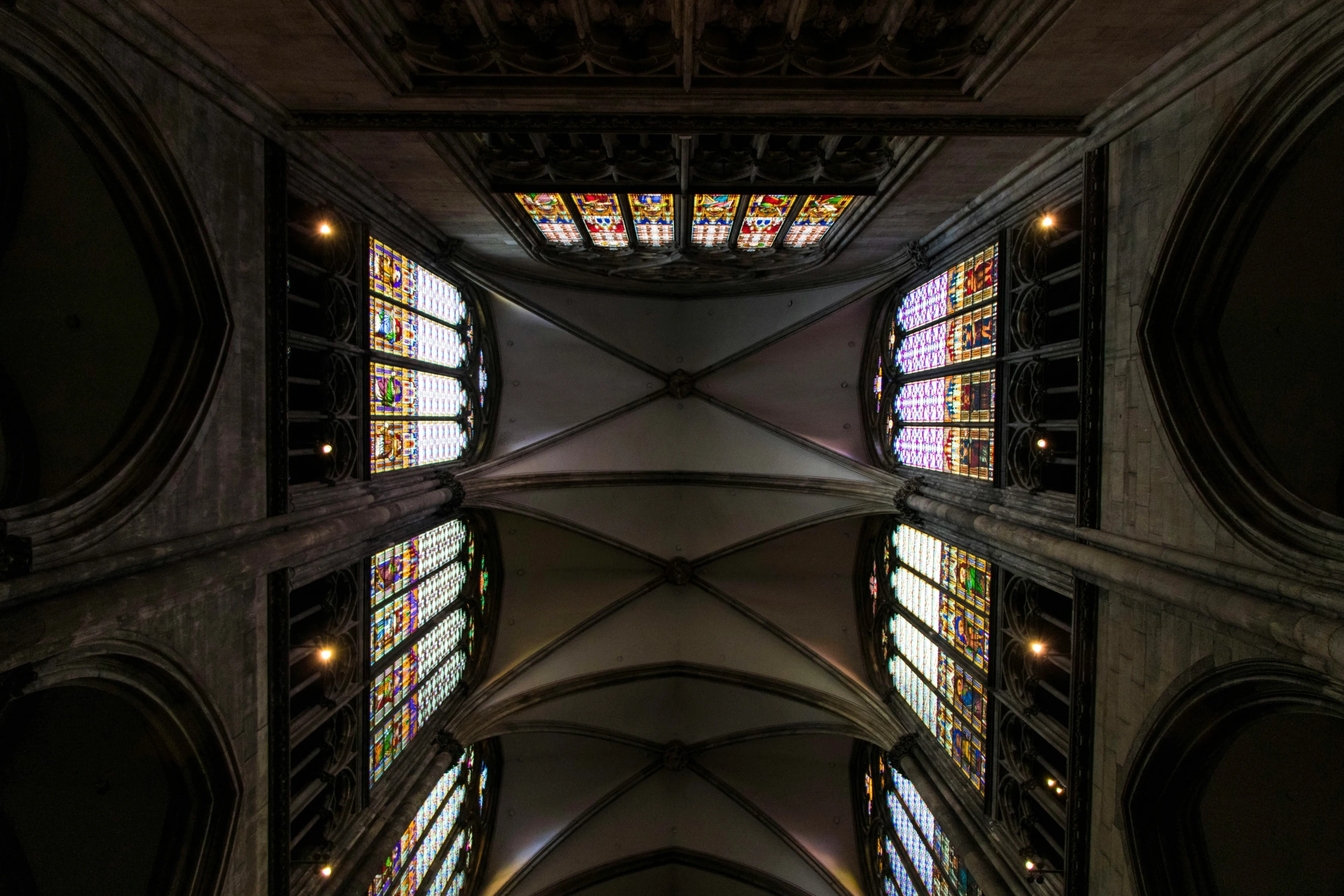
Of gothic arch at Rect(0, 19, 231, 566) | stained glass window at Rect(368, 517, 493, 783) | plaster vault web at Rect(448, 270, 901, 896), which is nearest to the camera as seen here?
gothic arch at Rect(0, 19, 231, 566)

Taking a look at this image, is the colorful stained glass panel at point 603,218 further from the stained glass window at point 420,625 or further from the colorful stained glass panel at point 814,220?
the stained glass window at point 420,625

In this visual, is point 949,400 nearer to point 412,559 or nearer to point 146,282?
point 412,559

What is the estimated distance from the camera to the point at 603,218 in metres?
12.8

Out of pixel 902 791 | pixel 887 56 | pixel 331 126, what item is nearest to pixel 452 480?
pixel 331 126

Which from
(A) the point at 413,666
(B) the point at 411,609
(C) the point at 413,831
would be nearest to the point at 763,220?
(B) the point at 411,609

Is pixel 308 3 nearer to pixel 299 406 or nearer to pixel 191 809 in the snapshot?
pixel 299 406

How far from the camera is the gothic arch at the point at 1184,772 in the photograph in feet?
20.4

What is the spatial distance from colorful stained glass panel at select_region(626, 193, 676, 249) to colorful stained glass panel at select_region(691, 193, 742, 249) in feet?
1.38

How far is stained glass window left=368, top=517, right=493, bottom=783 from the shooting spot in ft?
37.7

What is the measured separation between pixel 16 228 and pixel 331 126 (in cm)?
323

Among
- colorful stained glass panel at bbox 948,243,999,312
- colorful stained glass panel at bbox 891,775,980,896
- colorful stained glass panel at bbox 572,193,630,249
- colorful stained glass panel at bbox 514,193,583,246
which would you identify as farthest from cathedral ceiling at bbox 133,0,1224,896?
colorful stained glass panel at bbox 891,775,980,896

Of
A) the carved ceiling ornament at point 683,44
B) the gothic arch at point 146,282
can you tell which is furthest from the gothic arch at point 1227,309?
the gothic arch at point 146,282

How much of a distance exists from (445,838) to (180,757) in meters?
9.08

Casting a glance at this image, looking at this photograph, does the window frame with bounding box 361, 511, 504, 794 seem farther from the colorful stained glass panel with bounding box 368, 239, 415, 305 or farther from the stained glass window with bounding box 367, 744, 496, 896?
the colorful stained glass panel with bounding box 368, 239, 415, 305
